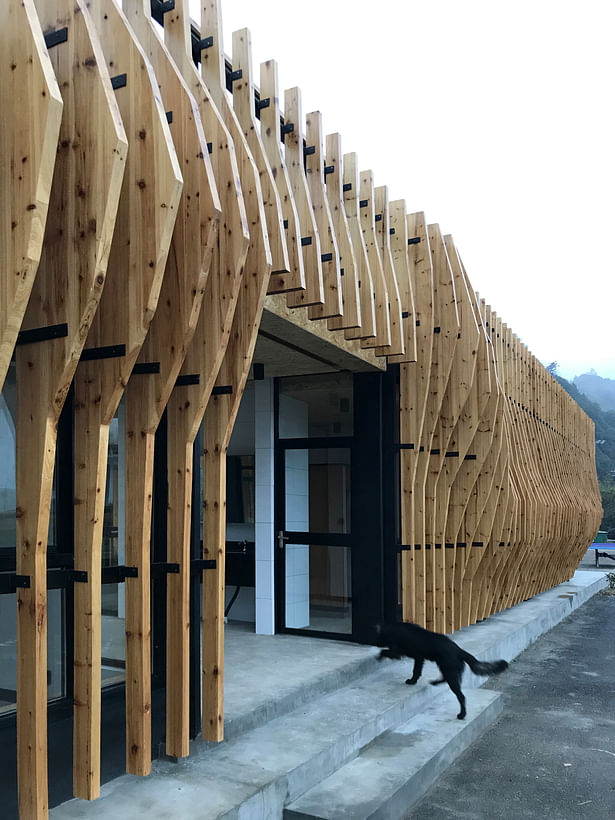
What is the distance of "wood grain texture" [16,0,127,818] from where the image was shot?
9.55ft

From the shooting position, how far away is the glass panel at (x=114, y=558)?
4.24 meters

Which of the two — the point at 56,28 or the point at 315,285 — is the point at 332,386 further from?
the point at 56,28

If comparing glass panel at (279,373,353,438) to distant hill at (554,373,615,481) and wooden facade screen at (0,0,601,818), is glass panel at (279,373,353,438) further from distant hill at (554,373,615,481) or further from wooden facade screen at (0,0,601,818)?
distant hill at (554,373,615,481)

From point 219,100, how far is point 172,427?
1878 mm

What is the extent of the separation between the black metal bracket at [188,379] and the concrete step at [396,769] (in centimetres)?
224

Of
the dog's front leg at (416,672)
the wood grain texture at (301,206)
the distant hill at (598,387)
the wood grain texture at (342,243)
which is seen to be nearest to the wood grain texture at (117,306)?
the wood grain texture at (301,206)

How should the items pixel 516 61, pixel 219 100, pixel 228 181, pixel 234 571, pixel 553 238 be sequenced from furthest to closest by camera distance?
pixel 553 238 < pixel 516 61 < pixel 234 571 < pixel 219 100 < pixel 228 181

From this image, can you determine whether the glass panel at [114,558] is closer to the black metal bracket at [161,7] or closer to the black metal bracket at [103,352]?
the black metal bracket at [103,352]

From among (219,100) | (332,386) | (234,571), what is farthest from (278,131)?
(234,571)

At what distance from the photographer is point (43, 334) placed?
3.05 meters

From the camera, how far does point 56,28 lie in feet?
9.93

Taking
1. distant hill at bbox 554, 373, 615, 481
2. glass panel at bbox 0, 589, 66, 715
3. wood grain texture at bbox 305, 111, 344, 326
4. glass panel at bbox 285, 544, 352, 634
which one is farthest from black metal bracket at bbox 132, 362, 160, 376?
distant hill at bbox 554, 373, 615, 481

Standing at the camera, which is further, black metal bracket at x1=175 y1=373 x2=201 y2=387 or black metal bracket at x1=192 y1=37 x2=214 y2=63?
black metal bracket at x1=192 y1=37 x2=214 y2=63

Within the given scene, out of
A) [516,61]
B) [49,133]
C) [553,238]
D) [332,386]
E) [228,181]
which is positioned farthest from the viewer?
[553,238]
